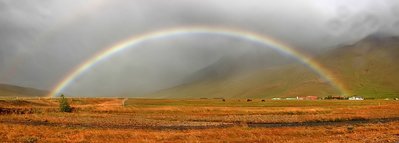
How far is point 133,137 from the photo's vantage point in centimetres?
4575

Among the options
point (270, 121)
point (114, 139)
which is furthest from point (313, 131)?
point (114, 139)

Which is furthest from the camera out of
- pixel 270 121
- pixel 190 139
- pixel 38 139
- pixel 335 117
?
pixel 335 117

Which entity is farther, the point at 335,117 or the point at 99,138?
the point at 335,117

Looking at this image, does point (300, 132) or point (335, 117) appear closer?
point (300, 132)

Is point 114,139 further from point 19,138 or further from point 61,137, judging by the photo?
point 19,138

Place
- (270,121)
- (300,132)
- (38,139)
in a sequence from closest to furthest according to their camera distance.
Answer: (38,139)
(300,132)
(270,121)

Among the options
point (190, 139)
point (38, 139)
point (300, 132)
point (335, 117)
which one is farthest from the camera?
point (335, 117)

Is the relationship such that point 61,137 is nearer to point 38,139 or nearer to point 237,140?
point 38,139

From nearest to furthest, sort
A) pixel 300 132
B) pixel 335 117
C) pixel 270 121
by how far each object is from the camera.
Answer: pixel 300 132, pixel 270 121, pixel 335 117

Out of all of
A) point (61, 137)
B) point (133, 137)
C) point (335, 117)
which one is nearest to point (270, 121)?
point (335, 117)

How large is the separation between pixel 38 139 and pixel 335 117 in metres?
57.3

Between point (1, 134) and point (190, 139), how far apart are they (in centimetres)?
1921

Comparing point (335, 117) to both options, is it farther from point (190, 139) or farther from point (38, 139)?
point (38, 139)

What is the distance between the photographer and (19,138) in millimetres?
42094
